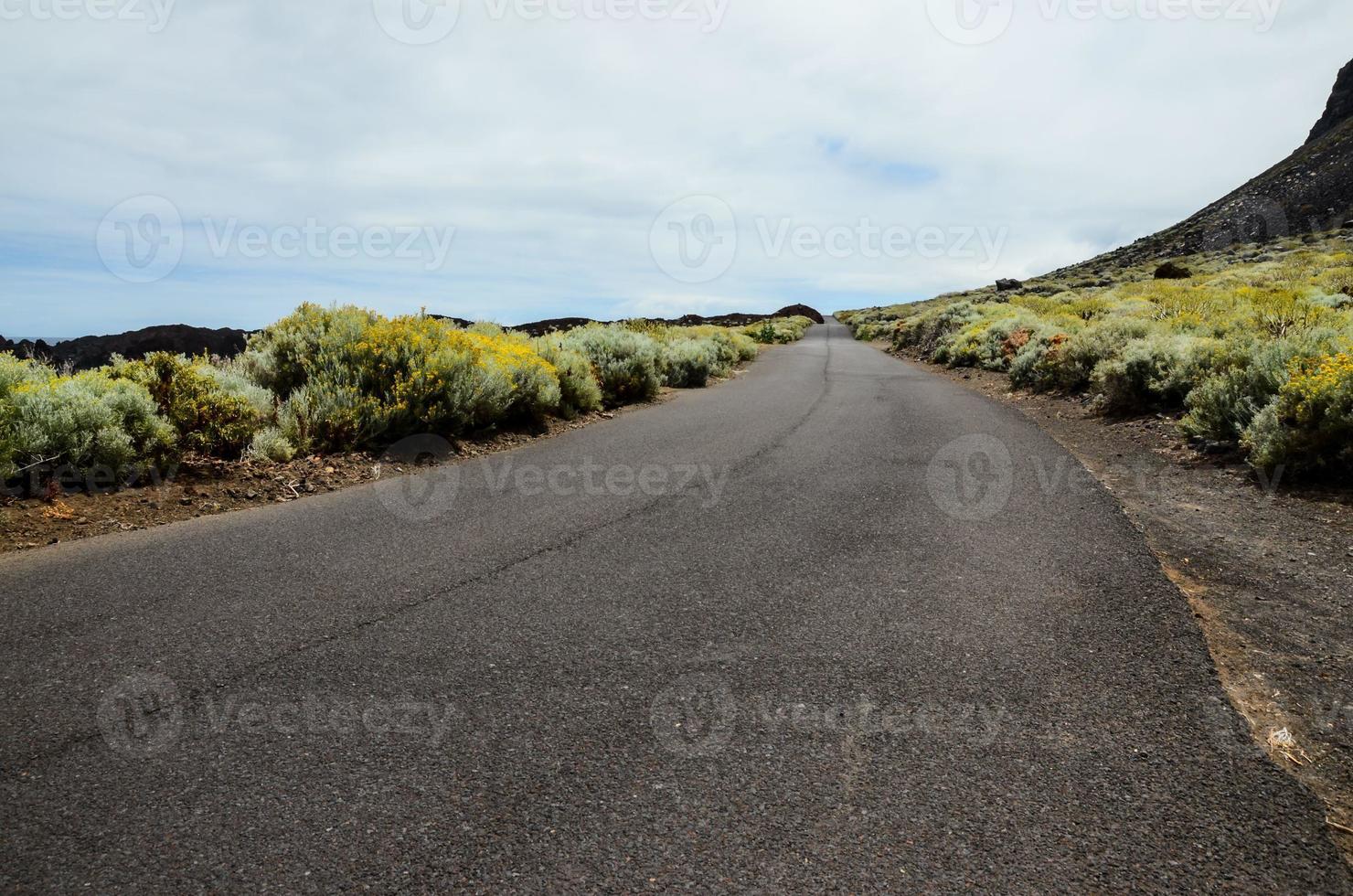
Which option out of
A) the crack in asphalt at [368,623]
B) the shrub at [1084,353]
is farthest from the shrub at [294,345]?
the shrub at [1084,353]

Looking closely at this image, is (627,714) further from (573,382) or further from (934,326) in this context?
(934,326)

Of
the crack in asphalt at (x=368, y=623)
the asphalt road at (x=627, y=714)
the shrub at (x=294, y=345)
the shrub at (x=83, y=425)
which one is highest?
the shrub at (x=294, y=345)

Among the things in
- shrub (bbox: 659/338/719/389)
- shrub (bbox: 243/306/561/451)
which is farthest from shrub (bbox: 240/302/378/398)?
shrub (bbox: 659/338/719/389)

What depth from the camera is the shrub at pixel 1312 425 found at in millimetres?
6383

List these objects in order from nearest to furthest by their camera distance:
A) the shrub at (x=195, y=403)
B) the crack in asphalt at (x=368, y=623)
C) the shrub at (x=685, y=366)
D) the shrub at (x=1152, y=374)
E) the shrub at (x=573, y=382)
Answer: the crack in asphalt at (x=368, y=623) < the shrub at (x=195, y=403) < the shrub at (x=1152, y=374) < the shrub at (x=573, y=382) < the shrub at (x=685, y=366)

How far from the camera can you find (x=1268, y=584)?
4.60 meters

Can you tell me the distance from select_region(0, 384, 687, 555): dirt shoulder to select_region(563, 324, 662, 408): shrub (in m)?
Result: 5.45

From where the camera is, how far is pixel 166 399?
Answer: 7289 mm

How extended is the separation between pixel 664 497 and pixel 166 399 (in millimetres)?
5181

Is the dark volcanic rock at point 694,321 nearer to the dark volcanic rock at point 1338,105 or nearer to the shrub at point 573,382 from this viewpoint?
the shrub at point 573,382

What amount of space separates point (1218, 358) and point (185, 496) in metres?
12.3

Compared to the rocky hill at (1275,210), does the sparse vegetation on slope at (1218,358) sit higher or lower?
lower

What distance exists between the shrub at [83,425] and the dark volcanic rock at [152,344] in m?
2.25

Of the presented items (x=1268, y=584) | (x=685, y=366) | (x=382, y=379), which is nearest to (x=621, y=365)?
(x=685, y=366)
